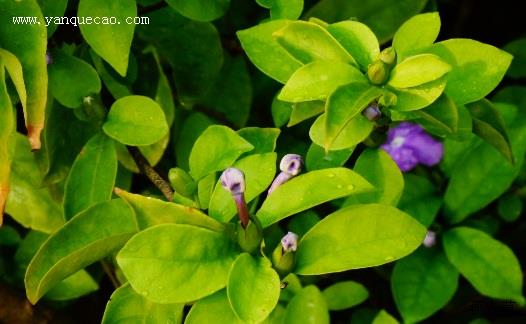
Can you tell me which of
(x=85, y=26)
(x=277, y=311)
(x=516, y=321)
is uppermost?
(x=85, y=26)

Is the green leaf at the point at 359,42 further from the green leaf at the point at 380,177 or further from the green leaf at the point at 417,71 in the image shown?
the green leaf at the point at 380,177

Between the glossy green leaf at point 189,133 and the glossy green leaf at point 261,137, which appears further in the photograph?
the glossy green leaf at point 189,133

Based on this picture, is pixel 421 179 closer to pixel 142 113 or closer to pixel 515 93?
pixel 515 93

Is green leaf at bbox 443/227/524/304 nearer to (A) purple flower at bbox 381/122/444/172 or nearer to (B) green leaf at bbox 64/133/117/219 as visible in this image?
(A) purple flower at bbox 381/122/444/172

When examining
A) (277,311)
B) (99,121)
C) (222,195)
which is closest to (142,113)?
(99,121)

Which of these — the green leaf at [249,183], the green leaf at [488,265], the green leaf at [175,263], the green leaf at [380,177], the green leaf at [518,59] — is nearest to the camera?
the green leaf at [175,263]

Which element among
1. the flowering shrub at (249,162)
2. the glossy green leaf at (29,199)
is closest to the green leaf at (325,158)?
the flowering shrub at (249,162)

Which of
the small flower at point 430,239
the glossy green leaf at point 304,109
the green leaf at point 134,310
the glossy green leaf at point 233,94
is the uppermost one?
the glossy green leaf at point 304,109
